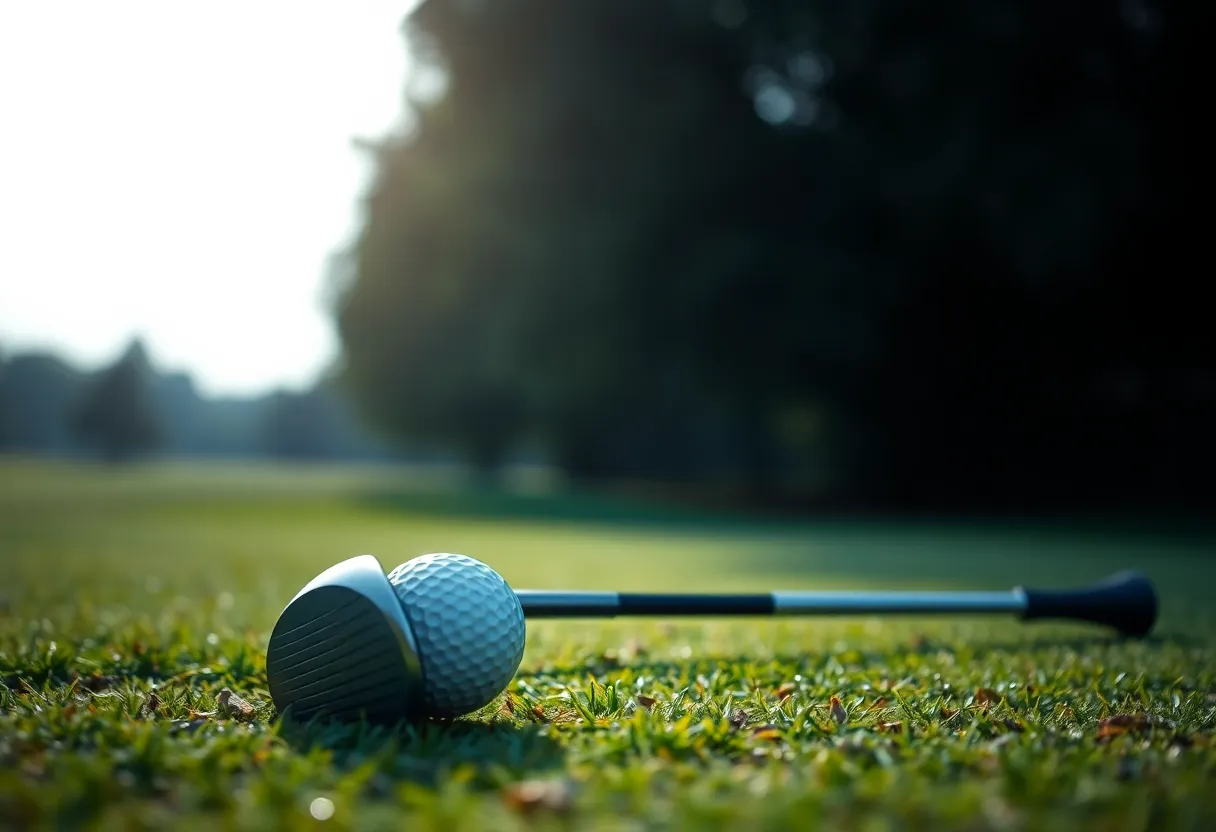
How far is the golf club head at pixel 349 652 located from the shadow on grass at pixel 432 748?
66 mm

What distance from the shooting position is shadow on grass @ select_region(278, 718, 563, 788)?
2.23 metres

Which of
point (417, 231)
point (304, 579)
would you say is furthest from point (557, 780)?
point (417, 231)

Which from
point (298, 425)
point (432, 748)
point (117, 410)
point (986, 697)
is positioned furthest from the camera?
point (298, 425)

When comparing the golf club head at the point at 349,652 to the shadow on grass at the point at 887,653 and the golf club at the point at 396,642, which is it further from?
the shadow on grass at the point at 887,653

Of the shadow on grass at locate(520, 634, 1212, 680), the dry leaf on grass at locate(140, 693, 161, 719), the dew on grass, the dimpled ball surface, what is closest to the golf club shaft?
the shadow on grass at locate(520, 634, 1212, 680)

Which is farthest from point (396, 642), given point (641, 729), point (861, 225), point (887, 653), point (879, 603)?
point (861, 225)

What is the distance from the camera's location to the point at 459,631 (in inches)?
103

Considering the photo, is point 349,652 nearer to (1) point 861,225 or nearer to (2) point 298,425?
(1) point 861,225

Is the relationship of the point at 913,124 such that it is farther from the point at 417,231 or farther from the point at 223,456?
the point at 223,456

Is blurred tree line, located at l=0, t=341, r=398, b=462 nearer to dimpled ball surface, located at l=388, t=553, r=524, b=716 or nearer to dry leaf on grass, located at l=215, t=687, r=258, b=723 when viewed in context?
dry leaf on grass, located at l=215, t=687, r=258, b=723

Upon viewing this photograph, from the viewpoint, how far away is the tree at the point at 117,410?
6003 centimetres

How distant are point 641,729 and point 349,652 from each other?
85cm

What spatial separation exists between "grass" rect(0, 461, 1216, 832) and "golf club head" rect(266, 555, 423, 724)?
94 millimetres

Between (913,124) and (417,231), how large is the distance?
1412 centimetres
